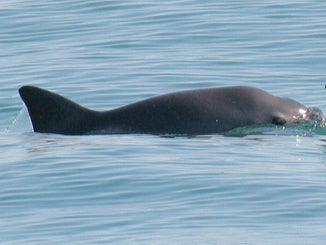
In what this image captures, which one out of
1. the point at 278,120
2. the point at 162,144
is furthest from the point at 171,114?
the point at 278,120

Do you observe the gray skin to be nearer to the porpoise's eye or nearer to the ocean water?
the porpoise's eye

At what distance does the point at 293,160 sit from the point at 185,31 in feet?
35.5

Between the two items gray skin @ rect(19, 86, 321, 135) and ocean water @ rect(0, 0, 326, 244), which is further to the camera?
gray skin @ rect(19, 86, 321, 135)

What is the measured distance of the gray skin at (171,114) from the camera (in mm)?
16219

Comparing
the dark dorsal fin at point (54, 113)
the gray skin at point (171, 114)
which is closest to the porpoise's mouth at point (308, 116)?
the gray skin at point (171, 114)

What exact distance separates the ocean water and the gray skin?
0.23 m

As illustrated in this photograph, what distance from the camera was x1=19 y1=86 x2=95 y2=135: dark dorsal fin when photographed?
53.4 ft

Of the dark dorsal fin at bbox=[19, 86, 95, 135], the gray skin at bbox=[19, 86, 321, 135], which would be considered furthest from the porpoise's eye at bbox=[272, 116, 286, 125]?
the dark dorsal fin at bbox=[19, 86, 95, 135]

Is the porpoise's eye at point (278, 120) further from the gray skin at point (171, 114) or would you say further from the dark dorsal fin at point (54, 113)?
the dark dorsal fin at point (54, 113)

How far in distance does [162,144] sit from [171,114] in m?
0.84

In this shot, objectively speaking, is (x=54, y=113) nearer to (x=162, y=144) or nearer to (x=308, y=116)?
(x=162, y=144)

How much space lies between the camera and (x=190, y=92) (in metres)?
16.6

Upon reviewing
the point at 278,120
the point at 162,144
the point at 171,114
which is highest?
the point at 171,114

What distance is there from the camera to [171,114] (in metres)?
16.3
